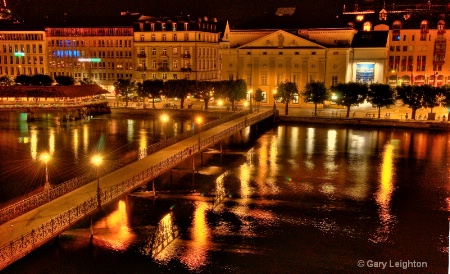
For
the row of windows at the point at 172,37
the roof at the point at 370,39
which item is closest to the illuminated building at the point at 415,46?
the roof at the point at 370,39

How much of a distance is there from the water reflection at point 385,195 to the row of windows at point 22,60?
283 ft

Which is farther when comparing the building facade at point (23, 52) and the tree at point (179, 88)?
the building facade at point (23, 52)

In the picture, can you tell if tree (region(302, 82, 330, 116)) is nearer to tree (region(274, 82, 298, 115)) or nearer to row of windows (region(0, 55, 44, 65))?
tree (region(274, 82, 298, 115))

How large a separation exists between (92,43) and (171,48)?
64.9 ft

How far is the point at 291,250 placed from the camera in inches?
1084

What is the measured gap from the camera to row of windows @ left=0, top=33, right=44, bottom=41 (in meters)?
112

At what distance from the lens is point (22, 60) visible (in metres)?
113

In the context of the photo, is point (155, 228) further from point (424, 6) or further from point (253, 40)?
point (424, 6)

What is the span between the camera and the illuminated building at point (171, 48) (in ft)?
336

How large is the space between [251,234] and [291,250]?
121 inches

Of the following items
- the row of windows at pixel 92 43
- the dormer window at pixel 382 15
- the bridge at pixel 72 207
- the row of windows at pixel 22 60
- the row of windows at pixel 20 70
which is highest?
the dormer window at pixel 382 15

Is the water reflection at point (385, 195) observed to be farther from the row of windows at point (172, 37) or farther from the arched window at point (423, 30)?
the arched window at point (423, 30)

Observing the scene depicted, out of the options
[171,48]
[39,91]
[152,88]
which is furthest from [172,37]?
[39,91]

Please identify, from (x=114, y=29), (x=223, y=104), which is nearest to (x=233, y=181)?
(x=223, y=104)
